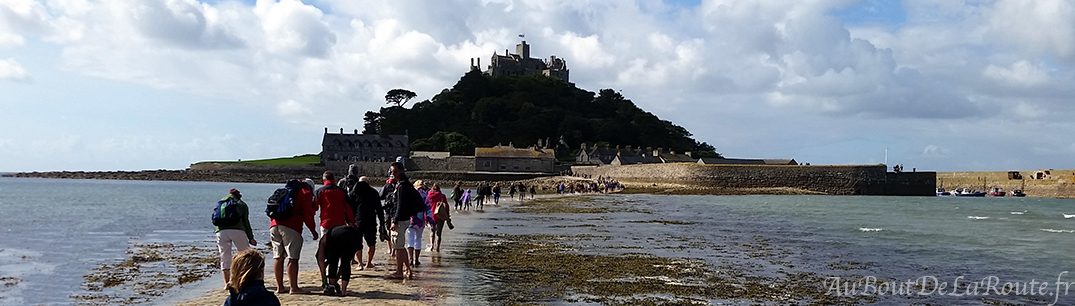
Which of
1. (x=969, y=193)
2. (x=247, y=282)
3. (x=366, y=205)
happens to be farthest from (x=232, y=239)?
(x=969, y=193)

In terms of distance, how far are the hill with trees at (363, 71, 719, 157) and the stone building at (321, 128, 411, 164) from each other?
2538 millimetres

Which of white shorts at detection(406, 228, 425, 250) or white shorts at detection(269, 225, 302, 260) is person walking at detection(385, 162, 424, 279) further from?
white shorts at detection(269, 225, 302, 260)

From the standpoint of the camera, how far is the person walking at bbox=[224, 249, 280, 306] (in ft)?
12.4

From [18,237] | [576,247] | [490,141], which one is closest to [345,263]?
[576,247]

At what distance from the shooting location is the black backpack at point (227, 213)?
26.4ft

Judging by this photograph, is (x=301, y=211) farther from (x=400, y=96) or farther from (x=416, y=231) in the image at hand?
(x=400, y=96)

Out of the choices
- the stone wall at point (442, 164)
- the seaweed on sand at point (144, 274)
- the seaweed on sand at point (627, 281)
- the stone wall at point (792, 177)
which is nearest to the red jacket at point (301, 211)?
the seaweed on sand at point (144, 274)

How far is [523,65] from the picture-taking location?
449ft

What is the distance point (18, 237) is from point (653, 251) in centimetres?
1320

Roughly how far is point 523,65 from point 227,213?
426 ft

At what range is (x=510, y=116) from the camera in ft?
361

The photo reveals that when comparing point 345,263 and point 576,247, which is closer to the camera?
point 345,263

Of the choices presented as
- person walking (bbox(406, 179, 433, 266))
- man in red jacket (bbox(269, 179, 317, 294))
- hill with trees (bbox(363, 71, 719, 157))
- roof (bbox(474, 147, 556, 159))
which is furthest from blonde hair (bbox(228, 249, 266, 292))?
hill with trees (bbox(363, 71, 719, 157))

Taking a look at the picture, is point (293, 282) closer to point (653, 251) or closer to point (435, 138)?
point (653, 251)
